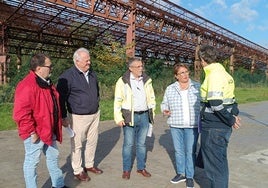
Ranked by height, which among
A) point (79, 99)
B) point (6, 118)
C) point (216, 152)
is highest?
point (79, 99)

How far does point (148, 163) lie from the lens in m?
6.32

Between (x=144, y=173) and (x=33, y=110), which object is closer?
(x=33, y=110)

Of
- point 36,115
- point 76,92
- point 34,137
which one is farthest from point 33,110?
point 76,92

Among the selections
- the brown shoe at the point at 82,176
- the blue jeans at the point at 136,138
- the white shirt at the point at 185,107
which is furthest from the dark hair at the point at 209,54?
the brown shoe at the point at 82,176

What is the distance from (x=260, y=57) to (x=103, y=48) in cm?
4014

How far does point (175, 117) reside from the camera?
17.1 feet

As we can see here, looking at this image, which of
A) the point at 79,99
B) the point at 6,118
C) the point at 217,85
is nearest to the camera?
the point at 217,85

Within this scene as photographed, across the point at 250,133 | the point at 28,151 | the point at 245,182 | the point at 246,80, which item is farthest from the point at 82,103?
the point at 246,80

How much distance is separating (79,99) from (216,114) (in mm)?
2115

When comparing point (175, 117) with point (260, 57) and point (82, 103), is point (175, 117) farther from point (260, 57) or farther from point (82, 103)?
point (260, 57)

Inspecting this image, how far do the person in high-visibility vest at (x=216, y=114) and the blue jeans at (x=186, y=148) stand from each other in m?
0.89

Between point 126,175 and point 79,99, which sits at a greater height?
point 79,99

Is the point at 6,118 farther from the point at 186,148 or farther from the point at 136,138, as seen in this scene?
the point at 186,148

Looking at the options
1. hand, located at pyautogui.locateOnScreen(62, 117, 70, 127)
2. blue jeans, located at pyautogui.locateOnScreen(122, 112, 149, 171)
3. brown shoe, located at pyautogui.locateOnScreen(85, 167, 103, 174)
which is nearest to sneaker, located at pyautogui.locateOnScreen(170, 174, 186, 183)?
blue jeans, located at pyautogui.locateOnScreen(122, 112, 149, 171)
